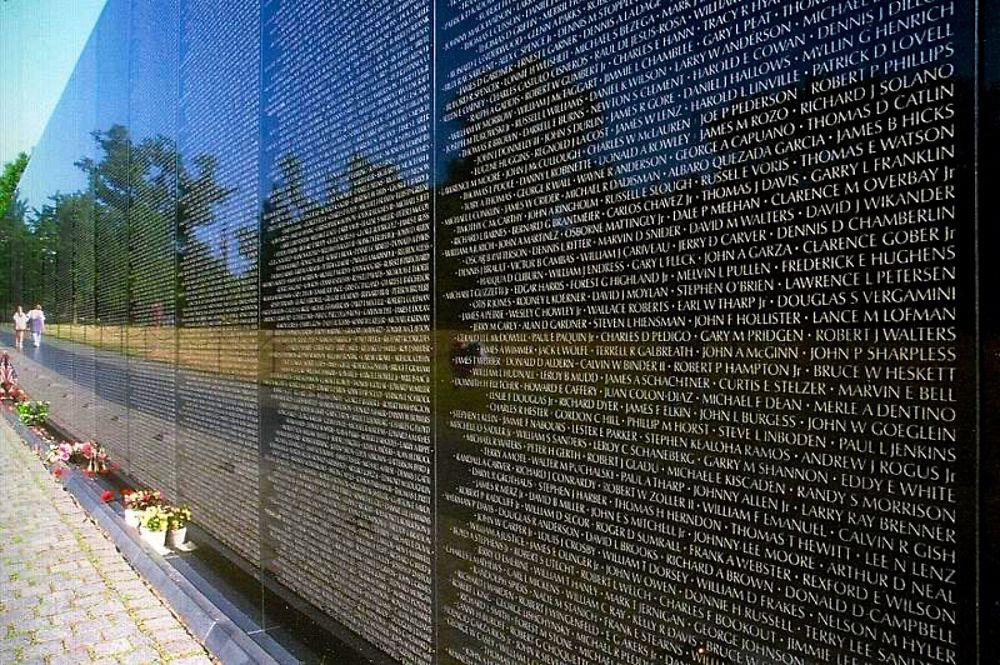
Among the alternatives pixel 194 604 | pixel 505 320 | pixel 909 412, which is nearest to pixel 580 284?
pixel 505 320

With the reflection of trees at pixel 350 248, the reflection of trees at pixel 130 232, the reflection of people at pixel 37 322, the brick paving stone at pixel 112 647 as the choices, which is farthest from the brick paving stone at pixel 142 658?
the reflection of people at pixel 37 322

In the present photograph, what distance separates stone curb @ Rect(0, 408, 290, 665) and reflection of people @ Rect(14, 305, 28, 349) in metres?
12.3

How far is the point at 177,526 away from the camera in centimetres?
708

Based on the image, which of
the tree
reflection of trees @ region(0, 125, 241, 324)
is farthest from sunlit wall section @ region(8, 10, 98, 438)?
the tree

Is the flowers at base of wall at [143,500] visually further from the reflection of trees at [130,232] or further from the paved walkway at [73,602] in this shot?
the reflection of trees at [130,232]

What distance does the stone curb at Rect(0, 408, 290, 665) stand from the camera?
4852 mm

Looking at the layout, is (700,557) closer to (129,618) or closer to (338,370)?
(338,370)

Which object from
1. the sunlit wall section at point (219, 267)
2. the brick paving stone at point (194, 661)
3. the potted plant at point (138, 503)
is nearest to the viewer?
the brick paving stone at point (194, 661)

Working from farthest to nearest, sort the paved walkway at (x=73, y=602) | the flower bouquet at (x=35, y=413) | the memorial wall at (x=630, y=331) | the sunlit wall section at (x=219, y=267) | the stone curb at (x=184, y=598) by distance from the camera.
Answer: the flower bouquet at (x=35, y=413), the sunlit wall section at (x=219, y=267), the paved walkway at (x=73, y=602), the stone curb at (x=184, y=598), the memorial wall at (x=630, y=331)

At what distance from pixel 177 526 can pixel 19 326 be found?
53.0 ft

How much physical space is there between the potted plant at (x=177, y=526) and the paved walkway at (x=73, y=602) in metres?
0.42

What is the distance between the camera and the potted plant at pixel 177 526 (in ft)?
23.2

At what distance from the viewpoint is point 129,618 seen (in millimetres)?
5969

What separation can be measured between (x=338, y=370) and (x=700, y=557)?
264cm
